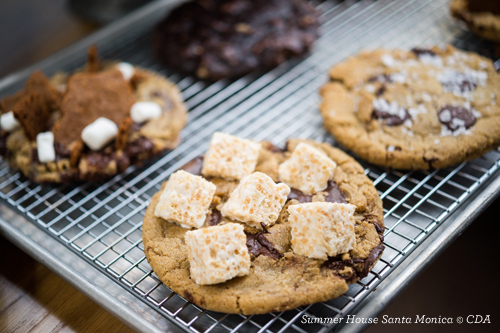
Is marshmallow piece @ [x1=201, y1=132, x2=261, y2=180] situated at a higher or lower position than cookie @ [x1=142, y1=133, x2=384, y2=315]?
higher

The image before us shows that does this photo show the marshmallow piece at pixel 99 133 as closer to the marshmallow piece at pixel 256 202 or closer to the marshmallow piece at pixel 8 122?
the marshmallow piece at pixel 8 122

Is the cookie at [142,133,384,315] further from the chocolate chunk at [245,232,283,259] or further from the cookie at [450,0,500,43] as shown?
the cookie at [450,0,500,43]

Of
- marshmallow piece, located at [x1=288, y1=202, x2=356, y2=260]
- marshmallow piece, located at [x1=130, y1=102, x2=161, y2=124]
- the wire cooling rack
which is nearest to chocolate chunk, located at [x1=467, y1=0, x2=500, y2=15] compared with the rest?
the wire cooling rack

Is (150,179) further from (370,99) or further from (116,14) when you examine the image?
(116,14)

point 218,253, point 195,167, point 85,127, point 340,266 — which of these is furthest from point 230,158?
point 85,127

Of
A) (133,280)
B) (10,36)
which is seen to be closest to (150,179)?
(133,280)

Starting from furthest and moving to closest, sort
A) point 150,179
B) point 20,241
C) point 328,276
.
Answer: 1. point 150,179
2. point 20,241
3. point 328,276
